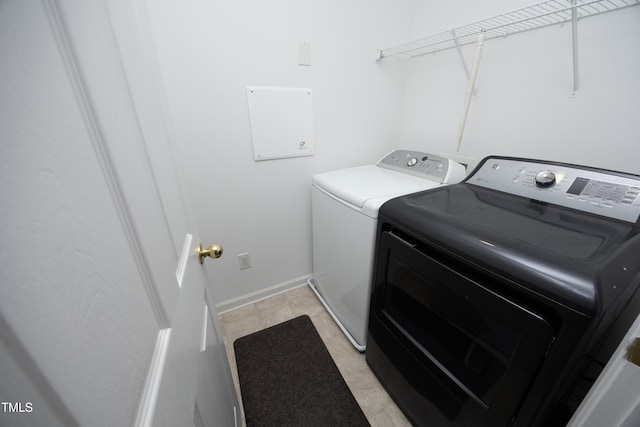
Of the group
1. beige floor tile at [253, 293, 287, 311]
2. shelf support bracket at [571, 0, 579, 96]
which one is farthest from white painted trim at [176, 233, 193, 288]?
shelf support bracket at [571, 0, 579, 96]

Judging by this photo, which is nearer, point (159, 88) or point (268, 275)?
point (159, 88)

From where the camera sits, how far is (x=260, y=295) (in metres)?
1.85

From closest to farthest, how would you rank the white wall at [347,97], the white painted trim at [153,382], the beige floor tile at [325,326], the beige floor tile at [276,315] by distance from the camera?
1. the white painted trim at [153,382]
2. the white wall at [347,97]
3. the beige floor tile at [325,326]
4. the beige floor tile at [276,315]

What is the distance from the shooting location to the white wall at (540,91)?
3.14 ft

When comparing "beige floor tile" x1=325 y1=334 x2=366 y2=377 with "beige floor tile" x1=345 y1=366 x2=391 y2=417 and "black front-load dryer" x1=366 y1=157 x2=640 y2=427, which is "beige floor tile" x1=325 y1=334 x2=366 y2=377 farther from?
"black front-load dryer" x1=366 y1=157 x2=640 y2=427

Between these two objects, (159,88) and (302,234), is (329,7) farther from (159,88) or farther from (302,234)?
(302,234)

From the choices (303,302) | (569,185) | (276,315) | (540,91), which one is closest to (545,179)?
(569,185)

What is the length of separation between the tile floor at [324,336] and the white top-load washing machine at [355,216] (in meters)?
0.08

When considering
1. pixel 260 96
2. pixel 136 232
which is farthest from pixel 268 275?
pixel 136 232

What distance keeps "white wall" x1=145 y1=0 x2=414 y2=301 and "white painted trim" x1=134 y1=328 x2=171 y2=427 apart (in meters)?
1.02

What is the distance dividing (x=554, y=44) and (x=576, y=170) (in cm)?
62

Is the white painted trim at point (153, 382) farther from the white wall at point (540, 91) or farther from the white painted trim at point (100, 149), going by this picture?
the white wall at point (540, 91)

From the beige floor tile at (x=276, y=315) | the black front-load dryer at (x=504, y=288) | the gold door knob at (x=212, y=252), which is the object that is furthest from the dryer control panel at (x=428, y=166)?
the beige floor tile at (x=276, y=315)

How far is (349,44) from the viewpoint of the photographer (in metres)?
1.50
